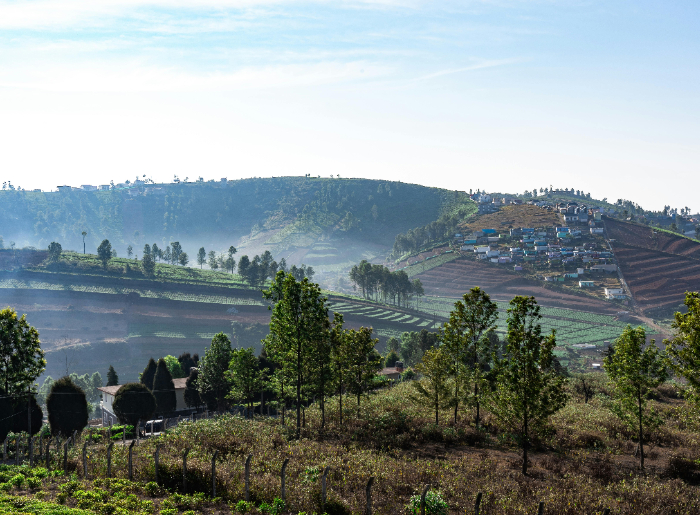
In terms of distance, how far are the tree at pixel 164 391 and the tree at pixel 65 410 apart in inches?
427

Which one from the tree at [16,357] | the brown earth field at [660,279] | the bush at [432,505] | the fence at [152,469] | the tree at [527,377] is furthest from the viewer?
the brown earth field at [660,279]

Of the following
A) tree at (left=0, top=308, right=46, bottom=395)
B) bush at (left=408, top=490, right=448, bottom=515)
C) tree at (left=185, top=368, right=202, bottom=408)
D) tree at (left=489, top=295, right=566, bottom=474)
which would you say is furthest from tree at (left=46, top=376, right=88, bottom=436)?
tree at (left=489, top=295, right=566, bottom=474)

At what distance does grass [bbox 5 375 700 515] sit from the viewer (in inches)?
722

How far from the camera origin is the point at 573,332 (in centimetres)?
14262

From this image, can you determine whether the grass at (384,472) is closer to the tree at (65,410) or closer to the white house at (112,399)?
the tree at (65,410)

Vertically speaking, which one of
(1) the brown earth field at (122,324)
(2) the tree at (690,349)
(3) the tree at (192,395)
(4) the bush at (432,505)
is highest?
(2) the tree at (690,349)

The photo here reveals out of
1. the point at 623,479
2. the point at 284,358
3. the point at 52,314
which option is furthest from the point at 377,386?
the point at 52,314

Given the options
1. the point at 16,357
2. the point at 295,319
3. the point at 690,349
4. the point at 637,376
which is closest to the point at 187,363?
the point at 16,357

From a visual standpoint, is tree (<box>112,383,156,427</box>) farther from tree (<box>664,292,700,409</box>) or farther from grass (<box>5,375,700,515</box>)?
tree (<box>664,292,700,409</box>)

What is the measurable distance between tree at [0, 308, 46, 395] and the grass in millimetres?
11611

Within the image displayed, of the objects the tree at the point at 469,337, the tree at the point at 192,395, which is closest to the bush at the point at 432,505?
the tree at the point at 469,337

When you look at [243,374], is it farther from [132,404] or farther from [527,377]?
[527,377]

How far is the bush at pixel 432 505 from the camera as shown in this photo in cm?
1681

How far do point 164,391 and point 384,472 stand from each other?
136 feet
